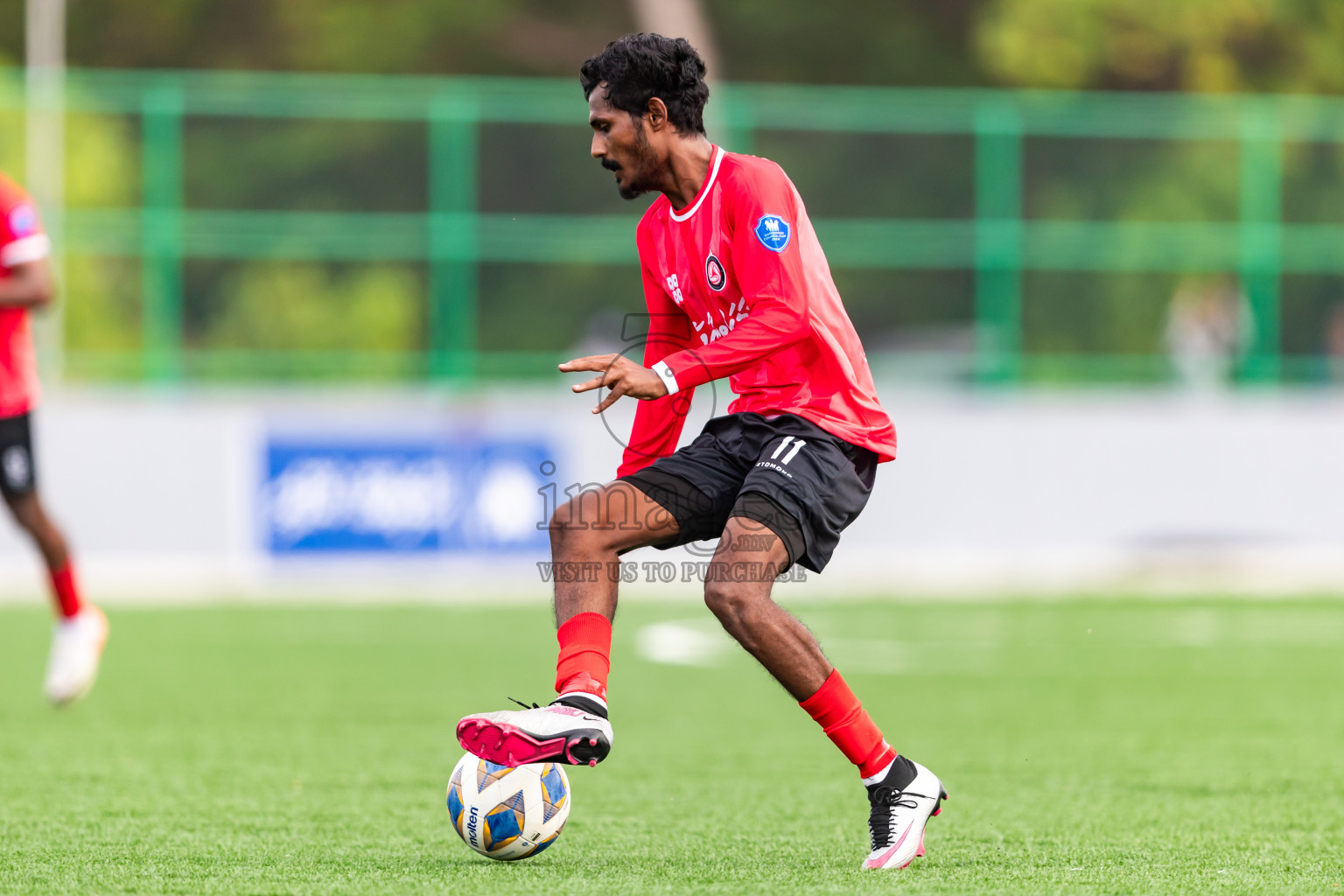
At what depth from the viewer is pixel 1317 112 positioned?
17.8 metres

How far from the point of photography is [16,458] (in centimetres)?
762

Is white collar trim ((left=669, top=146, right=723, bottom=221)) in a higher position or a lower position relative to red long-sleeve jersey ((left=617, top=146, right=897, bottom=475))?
higher

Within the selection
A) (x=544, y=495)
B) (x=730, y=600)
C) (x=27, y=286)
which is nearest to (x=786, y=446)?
(x=730, y=600)

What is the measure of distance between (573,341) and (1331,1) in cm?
1534

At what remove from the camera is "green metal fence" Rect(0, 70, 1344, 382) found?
16.5 meters

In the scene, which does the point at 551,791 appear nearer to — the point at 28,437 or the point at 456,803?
the point at 456,803

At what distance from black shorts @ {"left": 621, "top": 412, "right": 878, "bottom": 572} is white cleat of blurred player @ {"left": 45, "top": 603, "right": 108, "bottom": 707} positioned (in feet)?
11.5

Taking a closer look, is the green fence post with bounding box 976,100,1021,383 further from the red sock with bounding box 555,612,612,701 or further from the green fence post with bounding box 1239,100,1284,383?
the red sock with bounding box 555,612,612,701

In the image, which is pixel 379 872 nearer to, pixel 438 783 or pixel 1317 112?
pixel 438 783

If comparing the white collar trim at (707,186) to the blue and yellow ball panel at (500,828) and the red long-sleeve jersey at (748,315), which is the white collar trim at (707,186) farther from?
the blue and yellow ball panel at (500,828)

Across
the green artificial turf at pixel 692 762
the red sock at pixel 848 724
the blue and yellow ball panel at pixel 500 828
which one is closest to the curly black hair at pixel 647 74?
the red sock at pixel 848 724

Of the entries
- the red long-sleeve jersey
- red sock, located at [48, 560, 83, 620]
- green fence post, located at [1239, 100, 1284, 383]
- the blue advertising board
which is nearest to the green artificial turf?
red sock, located at [48, 560, 83, 620]

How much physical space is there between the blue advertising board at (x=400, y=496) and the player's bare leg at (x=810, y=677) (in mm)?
9490

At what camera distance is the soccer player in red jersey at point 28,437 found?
296 inches
